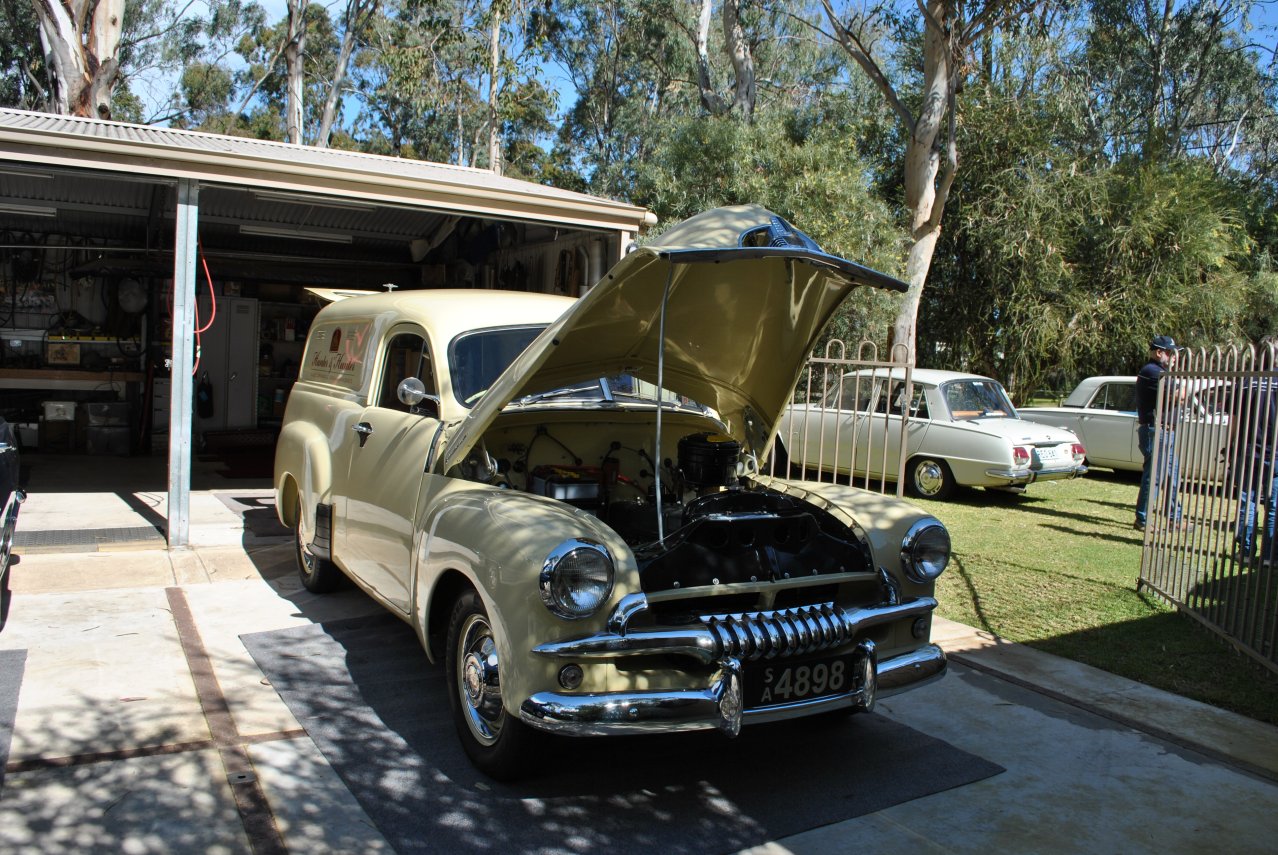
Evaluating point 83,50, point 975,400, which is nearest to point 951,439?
point 975,400

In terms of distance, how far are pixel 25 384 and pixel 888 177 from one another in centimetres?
1618

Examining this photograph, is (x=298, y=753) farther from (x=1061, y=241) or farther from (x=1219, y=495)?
(x=1061, y=241)

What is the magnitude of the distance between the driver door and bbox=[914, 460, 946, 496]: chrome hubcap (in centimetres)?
780

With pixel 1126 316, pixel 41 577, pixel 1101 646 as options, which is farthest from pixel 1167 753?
pixel 1126 316

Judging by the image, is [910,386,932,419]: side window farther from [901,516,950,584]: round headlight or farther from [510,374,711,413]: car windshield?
[901,516,950,584]: round headlight

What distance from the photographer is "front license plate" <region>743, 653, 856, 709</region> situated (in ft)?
11.6

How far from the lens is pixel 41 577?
6.54 metres

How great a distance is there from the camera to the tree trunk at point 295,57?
25672 mm

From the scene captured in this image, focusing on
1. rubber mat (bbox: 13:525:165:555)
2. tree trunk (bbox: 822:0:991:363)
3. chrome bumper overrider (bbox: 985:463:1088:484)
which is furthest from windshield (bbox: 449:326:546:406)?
tree trunk (bbox: 822:0:991:363)

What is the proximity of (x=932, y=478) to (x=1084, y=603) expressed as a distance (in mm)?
4924

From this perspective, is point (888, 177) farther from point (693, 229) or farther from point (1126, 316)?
point (693, 229)

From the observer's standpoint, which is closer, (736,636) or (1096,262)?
(736,636)

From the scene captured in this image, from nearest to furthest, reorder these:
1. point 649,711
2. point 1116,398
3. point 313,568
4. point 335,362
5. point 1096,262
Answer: point 649,711 → point 313,568 → point 335,362 → point 1116,398 → point 1096,262

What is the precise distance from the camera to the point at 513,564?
3.54 metres
